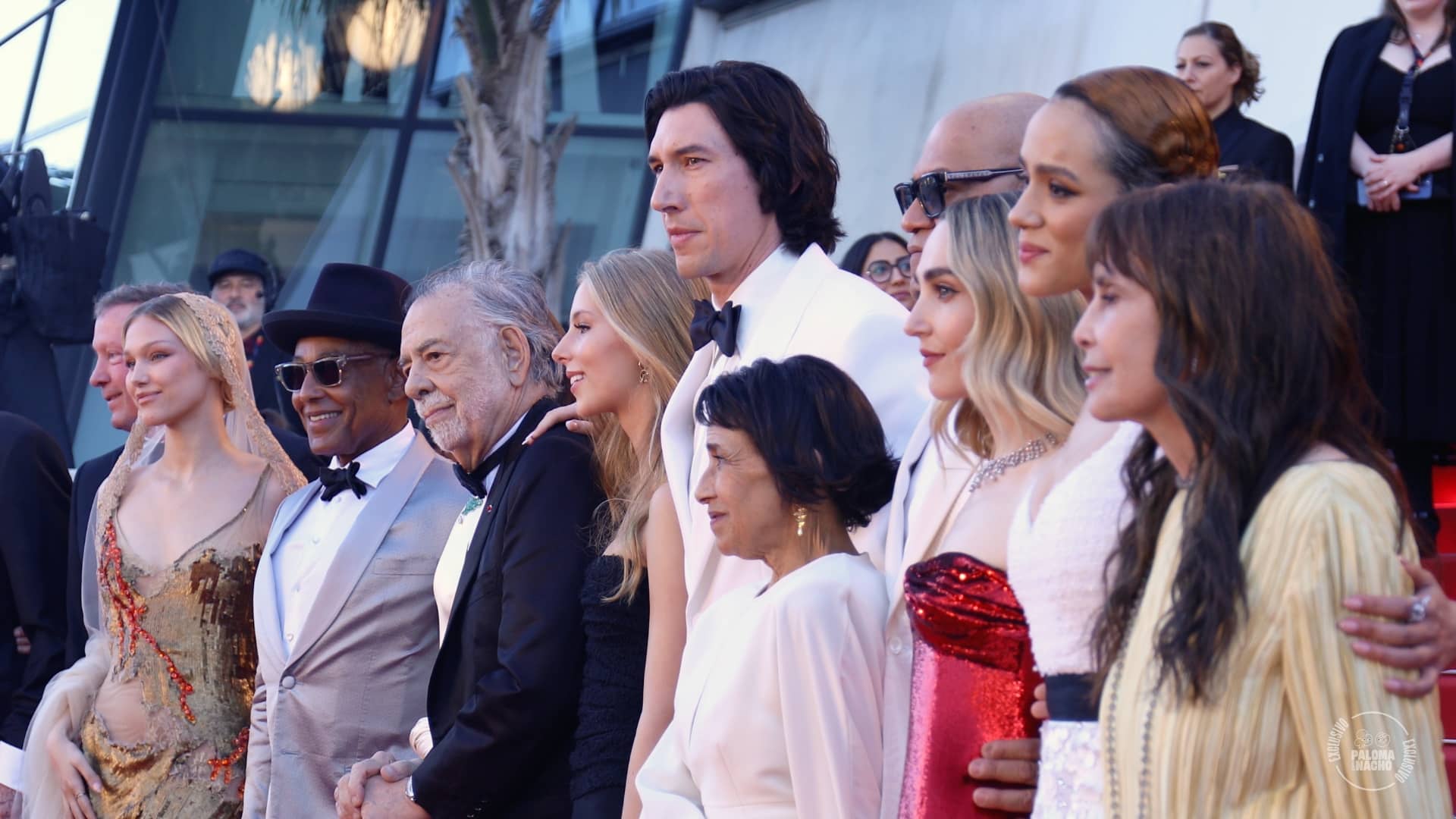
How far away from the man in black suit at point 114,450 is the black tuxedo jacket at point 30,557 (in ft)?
0.19

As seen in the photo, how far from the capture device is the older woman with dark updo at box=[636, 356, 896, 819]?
9.73 feet

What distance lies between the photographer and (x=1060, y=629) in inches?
96.6

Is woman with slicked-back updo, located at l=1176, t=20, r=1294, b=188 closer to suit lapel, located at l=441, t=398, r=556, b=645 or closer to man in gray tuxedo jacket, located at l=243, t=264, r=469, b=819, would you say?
man in gray tuxedo jacket, located at l=243, t=264, r=469, b=819

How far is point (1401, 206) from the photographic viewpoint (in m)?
5.38

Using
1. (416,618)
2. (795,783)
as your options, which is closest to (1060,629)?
(795,783)

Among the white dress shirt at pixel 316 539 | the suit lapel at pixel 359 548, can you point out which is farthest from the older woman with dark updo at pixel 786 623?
the white dress shirt at pixel 316 539

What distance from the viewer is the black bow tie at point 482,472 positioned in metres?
4.37

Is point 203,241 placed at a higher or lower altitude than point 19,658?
higher

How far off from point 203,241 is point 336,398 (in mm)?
8659

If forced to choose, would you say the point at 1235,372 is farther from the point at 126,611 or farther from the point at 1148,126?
the point at 126,611

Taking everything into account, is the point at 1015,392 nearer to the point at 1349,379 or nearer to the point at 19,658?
the point at 1349,379

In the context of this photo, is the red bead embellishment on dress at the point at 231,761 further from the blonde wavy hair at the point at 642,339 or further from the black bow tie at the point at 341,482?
the blonde wavy hair at the point at 642,339

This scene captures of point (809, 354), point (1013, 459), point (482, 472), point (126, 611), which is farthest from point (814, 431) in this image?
point (126, 611)

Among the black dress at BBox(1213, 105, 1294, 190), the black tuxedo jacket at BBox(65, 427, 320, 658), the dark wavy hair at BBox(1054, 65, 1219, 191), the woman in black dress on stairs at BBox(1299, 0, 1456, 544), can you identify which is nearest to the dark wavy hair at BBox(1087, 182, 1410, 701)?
the dark wavy hair at BBox(1054, 65, 1219, 191)
